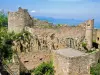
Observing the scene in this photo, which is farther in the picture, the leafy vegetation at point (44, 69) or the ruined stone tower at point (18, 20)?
the ruined stone tower at point (18, 20)

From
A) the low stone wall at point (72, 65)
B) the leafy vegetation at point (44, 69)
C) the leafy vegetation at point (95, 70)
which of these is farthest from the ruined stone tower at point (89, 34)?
the low stone wall at point (72, 65)

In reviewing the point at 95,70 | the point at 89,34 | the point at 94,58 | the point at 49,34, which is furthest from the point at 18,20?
the point at 95,70

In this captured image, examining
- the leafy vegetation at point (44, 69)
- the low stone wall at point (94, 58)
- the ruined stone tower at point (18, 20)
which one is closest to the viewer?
the leafy vegetation at point (44, 69)

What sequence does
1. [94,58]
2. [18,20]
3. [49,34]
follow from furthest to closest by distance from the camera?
[49,34]
[18,20]
[94,58]

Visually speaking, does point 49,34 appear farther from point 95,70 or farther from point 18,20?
point 95,70

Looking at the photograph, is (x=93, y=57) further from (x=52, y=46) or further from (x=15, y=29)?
(x=15, y=29)

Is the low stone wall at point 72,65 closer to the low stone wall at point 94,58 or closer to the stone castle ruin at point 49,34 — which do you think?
the low stone wall at point 94,58

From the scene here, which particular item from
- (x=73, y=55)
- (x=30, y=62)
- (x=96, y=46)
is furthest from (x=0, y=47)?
(x=96, y=46)

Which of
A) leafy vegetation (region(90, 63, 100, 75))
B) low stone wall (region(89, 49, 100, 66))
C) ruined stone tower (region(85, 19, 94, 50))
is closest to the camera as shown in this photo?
leafy vegetation (region(90, 63, 100, 75))

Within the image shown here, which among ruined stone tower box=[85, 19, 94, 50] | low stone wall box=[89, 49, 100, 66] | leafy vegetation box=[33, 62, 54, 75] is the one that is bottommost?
leafy vegetation box=[33, 62, 54, 75]

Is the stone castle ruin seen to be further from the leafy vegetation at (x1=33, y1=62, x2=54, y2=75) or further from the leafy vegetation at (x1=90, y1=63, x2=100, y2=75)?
the leafy vegetation at (x1=90, y1=63, x2=100, y2=75)

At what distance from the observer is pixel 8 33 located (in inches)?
1214

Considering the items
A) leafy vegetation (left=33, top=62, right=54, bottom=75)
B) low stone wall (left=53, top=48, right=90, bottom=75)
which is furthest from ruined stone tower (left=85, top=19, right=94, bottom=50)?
low stone wall (left=53, top=48, right=90, bottom=75)

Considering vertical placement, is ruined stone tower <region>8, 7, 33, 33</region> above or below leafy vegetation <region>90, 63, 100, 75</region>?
above
